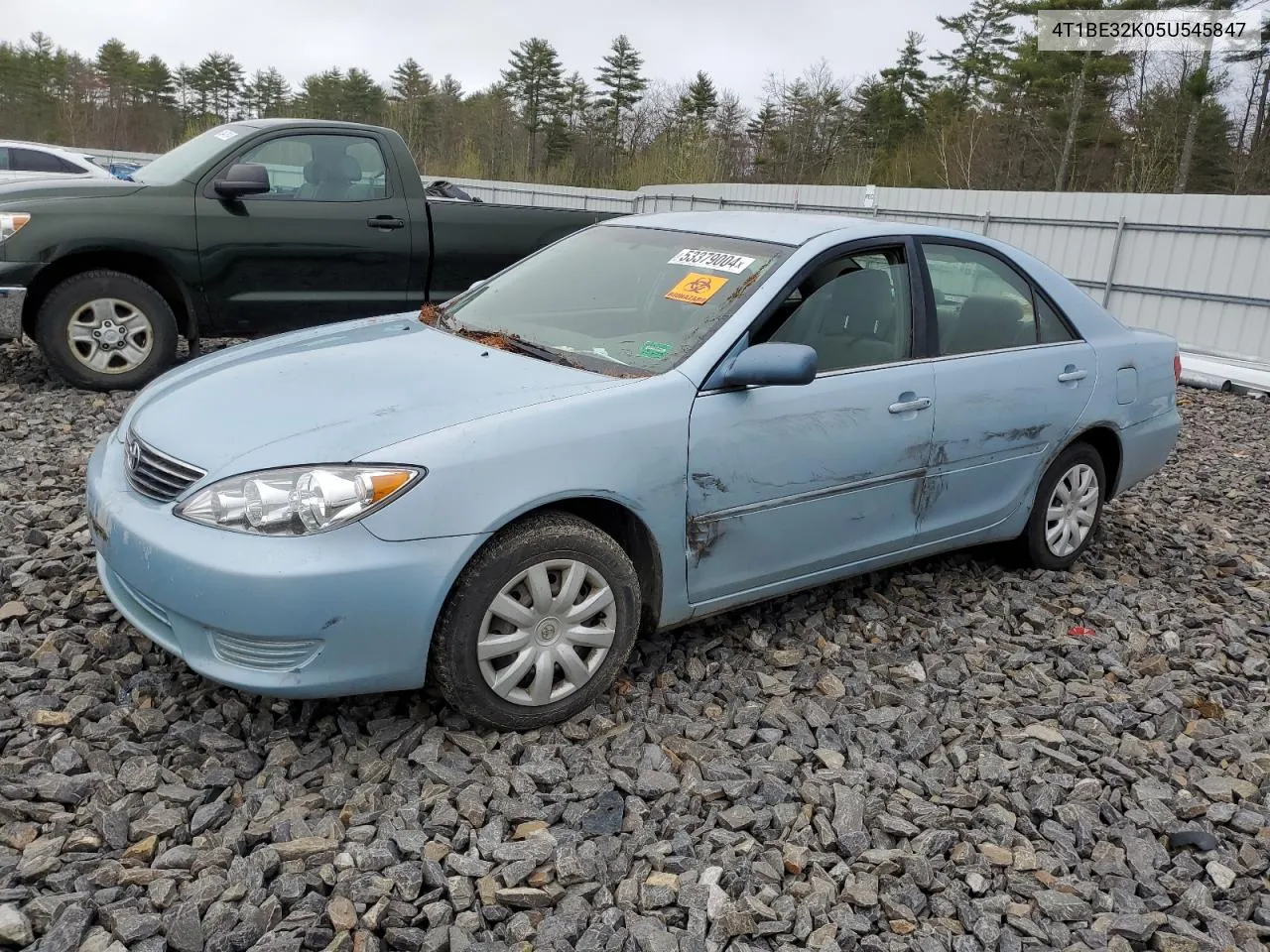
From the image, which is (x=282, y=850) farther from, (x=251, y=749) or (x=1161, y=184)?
(x=1161, y=184)

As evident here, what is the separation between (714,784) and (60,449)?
4.30 metres

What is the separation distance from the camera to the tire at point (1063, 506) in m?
4.61

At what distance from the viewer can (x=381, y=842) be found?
2.63 metres

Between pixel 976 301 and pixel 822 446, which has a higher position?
pixel 976 301

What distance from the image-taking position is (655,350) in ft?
11.4

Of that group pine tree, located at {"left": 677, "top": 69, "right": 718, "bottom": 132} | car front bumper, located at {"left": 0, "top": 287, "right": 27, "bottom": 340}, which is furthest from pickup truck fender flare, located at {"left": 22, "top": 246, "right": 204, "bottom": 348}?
pine tree, located at {"left": 677, "top": 69, "right": 718, "bottom": 132}

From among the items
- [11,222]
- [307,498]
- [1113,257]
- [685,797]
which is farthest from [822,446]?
[1113,257]

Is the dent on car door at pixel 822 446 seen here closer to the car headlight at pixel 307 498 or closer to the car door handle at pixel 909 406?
the car door handle at pixel 909 406

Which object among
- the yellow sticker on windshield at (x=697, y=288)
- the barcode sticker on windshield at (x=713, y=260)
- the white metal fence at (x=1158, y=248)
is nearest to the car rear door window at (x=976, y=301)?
the barcode sticker on windshield at (x=713, y=260)

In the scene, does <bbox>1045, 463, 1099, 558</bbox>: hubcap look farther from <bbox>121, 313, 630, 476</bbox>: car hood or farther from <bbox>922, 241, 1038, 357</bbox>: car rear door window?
<bbox>121, 313, 630, 476</bbox>: car hood

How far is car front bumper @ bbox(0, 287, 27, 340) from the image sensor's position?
6.20m

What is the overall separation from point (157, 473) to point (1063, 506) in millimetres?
3715

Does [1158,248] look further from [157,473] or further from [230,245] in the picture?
[157,473]

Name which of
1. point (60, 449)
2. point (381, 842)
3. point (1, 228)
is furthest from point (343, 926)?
point (1, 228)
